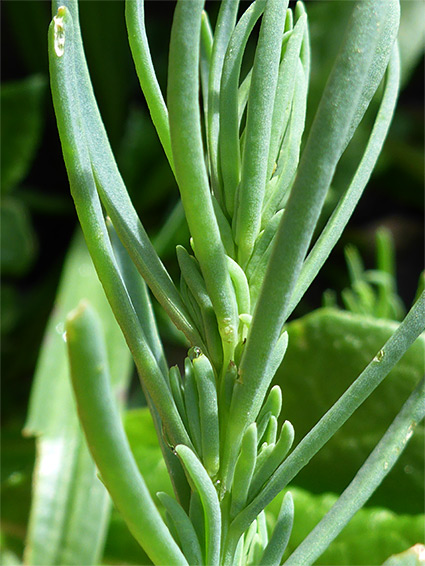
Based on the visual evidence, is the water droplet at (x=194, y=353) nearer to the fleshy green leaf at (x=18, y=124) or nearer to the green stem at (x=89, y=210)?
the green stem at (x=89, y=210)

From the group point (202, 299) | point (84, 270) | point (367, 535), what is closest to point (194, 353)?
point (202, 299)

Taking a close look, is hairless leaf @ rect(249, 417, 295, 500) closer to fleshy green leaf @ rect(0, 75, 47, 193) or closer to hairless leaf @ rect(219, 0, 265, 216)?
hairless leaf @ rect(219, 0, 265, 216)

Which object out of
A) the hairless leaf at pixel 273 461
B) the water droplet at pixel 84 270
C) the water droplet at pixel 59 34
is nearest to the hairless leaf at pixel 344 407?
the hairless leaf at pixel 273 461

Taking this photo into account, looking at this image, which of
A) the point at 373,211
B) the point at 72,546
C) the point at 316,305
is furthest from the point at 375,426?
the point at 373,211

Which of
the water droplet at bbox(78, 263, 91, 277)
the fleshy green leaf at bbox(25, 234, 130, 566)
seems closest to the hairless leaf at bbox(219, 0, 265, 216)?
the fleshy green leaf at bbox(25, 234, 130, 566)

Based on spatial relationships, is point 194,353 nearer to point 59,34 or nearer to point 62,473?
point 59,34

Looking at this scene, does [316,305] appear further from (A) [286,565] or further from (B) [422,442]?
(A) [286,565]
